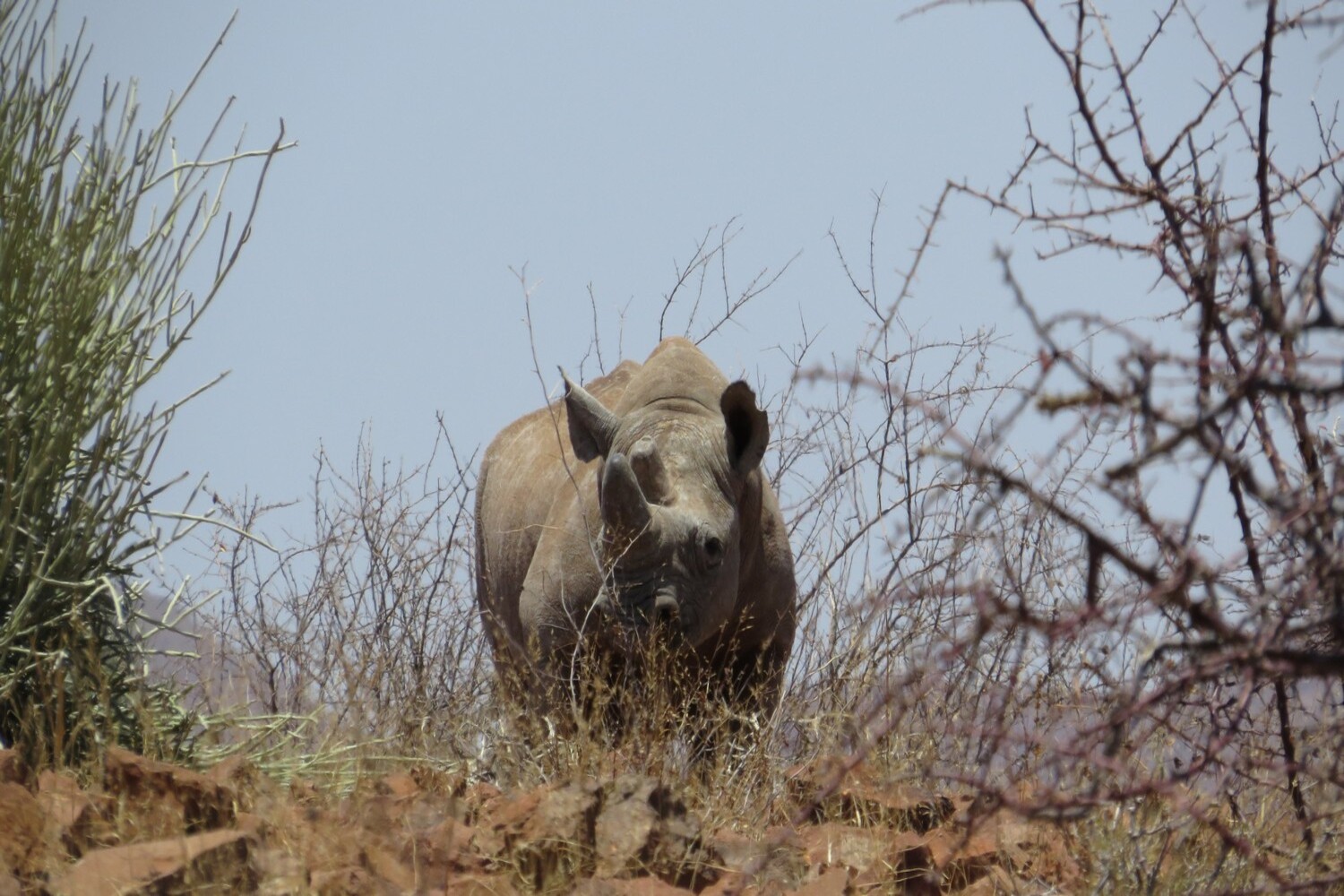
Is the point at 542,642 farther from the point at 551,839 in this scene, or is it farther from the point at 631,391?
the point at 551,839

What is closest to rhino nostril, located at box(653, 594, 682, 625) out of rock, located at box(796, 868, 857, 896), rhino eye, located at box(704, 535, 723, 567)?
rhino eye, located at box(704, 535, 723, 567)

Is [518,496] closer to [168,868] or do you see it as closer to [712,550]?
[712,550]

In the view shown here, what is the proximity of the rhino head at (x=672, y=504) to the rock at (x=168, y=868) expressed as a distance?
Answer: 2846 millimetres

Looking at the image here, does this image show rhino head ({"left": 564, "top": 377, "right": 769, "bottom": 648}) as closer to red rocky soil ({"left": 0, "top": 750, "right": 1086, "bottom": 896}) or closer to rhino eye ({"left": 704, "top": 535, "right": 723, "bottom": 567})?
rhino eye ({"left": 704, "top": 535, "right": 723, "bottom": 567})

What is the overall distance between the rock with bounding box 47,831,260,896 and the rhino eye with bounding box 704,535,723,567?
10.8 ft

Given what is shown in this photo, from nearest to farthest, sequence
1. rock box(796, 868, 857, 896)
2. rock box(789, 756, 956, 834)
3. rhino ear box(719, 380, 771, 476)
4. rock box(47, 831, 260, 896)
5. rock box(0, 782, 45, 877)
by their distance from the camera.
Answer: rock box(47, 831, 260, 896)
rock box(0, 782, 45, 877)
rock box(796, 868, 857, 896)
rock box(789, 756, 956, 834)
rhino ear box(719, 380, 771, 476)

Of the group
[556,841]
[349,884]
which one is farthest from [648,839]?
[349,884]

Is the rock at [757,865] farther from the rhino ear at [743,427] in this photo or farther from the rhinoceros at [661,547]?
the rhino ear at [743,427]

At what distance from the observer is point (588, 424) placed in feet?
26.0

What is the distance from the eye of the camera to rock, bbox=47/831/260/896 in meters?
3.86

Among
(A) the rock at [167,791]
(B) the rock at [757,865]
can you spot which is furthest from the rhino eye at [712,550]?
(A) the rock at [167,791]

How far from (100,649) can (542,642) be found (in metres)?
2.34

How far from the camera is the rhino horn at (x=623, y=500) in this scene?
6828 millimetres

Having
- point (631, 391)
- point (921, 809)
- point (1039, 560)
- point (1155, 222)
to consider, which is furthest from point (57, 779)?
point (1039, 560)
